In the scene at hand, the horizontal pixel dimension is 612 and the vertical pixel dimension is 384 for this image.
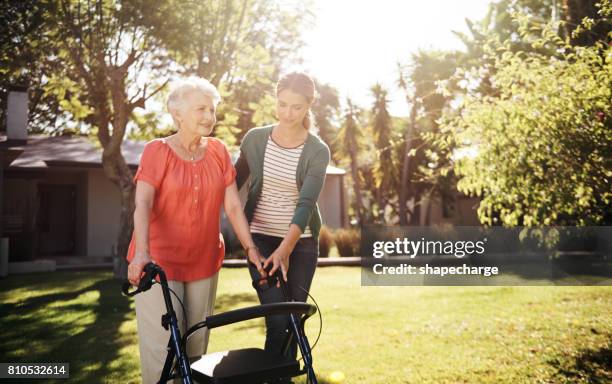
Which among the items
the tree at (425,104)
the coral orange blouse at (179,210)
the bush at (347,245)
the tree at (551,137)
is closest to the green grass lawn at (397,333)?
the tree at (551,137)

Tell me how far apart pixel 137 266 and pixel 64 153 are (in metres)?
18.0

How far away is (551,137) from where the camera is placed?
5.72m

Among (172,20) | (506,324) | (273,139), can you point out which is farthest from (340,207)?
(273,139)

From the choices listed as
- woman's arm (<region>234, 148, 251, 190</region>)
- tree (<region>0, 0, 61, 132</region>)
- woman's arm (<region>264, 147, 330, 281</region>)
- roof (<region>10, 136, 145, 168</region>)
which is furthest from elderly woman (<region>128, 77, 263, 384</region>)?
roof (<region>10, 136, 145, 168</region>)

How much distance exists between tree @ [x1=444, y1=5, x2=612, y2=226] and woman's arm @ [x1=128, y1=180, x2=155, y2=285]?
3.97m

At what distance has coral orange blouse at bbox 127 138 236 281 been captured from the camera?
314 centimetres

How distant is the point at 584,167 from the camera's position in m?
5.75

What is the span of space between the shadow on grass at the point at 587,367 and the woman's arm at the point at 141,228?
4.13 metres

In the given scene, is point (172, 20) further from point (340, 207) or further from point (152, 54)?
point (340, 207)

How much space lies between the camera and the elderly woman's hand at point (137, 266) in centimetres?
275

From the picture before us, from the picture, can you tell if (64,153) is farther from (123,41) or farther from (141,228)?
(141,228)

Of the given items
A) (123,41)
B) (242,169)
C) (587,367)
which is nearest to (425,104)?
(123,41)

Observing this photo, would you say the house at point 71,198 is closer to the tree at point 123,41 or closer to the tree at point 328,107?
the tree at point 123,41

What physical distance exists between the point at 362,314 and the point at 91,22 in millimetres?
9202
